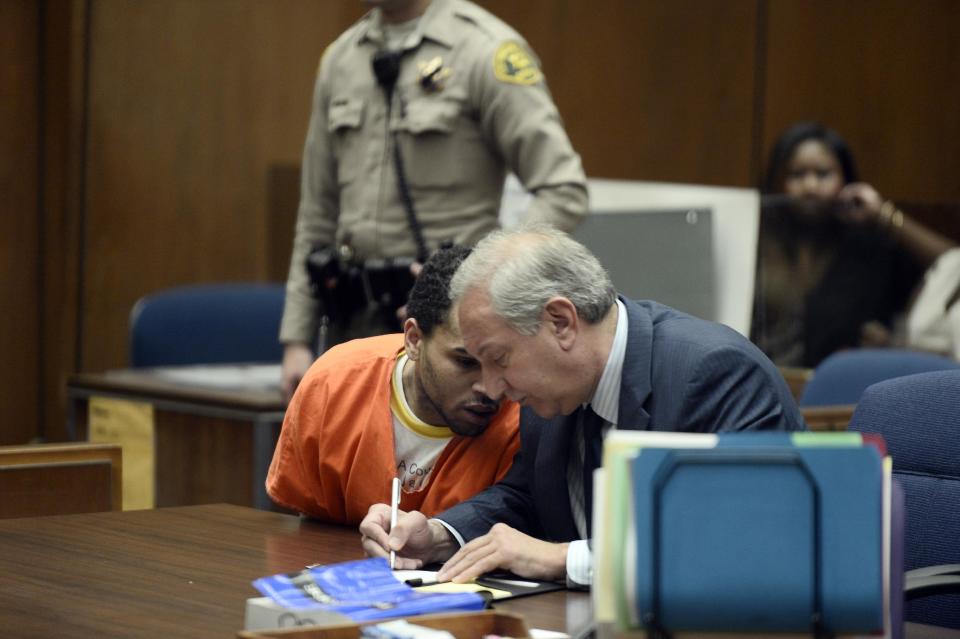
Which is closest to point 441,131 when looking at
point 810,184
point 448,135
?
point 448,135

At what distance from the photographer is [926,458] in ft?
7.42

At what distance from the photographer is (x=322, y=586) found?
1668 millimetres

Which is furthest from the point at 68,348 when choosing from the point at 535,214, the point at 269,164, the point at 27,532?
the point at 27,532

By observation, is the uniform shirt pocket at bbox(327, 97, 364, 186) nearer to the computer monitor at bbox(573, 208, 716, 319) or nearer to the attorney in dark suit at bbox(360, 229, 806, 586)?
the computer monitor at bbox(573, 208, 716, 319)

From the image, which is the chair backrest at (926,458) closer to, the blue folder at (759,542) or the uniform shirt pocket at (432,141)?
the blue folder at (759,542)

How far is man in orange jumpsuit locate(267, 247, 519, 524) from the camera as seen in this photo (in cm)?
242

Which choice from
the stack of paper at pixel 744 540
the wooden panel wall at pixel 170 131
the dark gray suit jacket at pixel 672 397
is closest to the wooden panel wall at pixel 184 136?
the wooden panel wall at pixel 170 131

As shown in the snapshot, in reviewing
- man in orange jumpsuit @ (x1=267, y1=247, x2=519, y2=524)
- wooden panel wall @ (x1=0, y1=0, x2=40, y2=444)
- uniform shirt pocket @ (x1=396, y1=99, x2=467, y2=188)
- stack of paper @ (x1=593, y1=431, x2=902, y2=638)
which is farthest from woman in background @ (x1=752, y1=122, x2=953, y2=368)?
stack of paper @ (x1=593, y1=431, x2=902, y2=638)

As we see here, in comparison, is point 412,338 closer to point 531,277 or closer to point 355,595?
point 531,277

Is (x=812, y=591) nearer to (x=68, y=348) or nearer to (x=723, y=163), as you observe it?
(x=68, y=348)

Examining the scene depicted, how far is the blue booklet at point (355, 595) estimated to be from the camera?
5.13 ft

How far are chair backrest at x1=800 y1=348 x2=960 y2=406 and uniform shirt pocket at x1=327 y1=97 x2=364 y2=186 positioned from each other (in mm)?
1219

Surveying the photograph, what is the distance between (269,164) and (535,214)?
255cm

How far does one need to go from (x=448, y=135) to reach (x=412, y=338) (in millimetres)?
881
